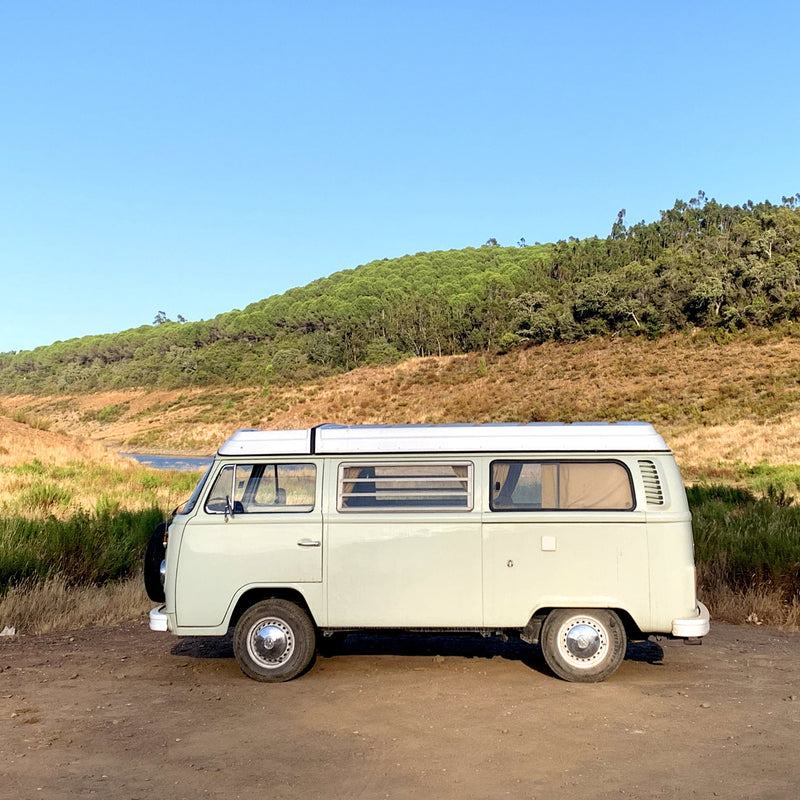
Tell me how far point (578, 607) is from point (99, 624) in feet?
21.0

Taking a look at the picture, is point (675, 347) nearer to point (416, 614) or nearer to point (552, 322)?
point (552, 322)

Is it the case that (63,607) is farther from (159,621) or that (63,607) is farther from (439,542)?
(439,542)

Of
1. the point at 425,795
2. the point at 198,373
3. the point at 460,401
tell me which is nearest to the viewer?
the point at 425,795

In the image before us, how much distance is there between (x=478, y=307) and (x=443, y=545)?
85.8 meters

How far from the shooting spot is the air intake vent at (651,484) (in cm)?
745

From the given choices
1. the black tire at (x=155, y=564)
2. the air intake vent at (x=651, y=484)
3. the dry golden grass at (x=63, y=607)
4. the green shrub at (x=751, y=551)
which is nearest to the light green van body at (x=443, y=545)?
the air intake vent at (x=651, y=484)

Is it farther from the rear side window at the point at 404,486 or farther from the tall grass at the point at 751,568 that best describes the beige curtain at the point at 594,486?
the tall grass at the point at 751,568

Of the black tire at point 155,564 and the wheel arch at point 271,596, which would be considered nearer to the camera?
the wheel arch at point 271,596

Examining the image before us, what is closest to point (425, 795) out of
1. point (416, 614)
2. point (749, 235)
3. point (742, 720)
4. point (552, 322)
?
point (416, 614)

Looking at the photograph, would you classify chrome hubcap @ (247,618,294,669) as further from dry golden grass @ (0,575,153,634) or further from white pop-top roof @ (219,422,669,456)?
dry golden grass @ (0,575,153,634)

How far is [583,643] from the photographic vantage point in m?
7.43

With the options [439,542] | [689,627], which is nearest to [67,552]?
[439,542]

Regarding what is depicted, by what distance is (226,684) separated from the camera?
767cm

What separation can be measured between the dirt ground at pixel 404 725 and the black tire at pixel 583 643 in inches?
6.9
